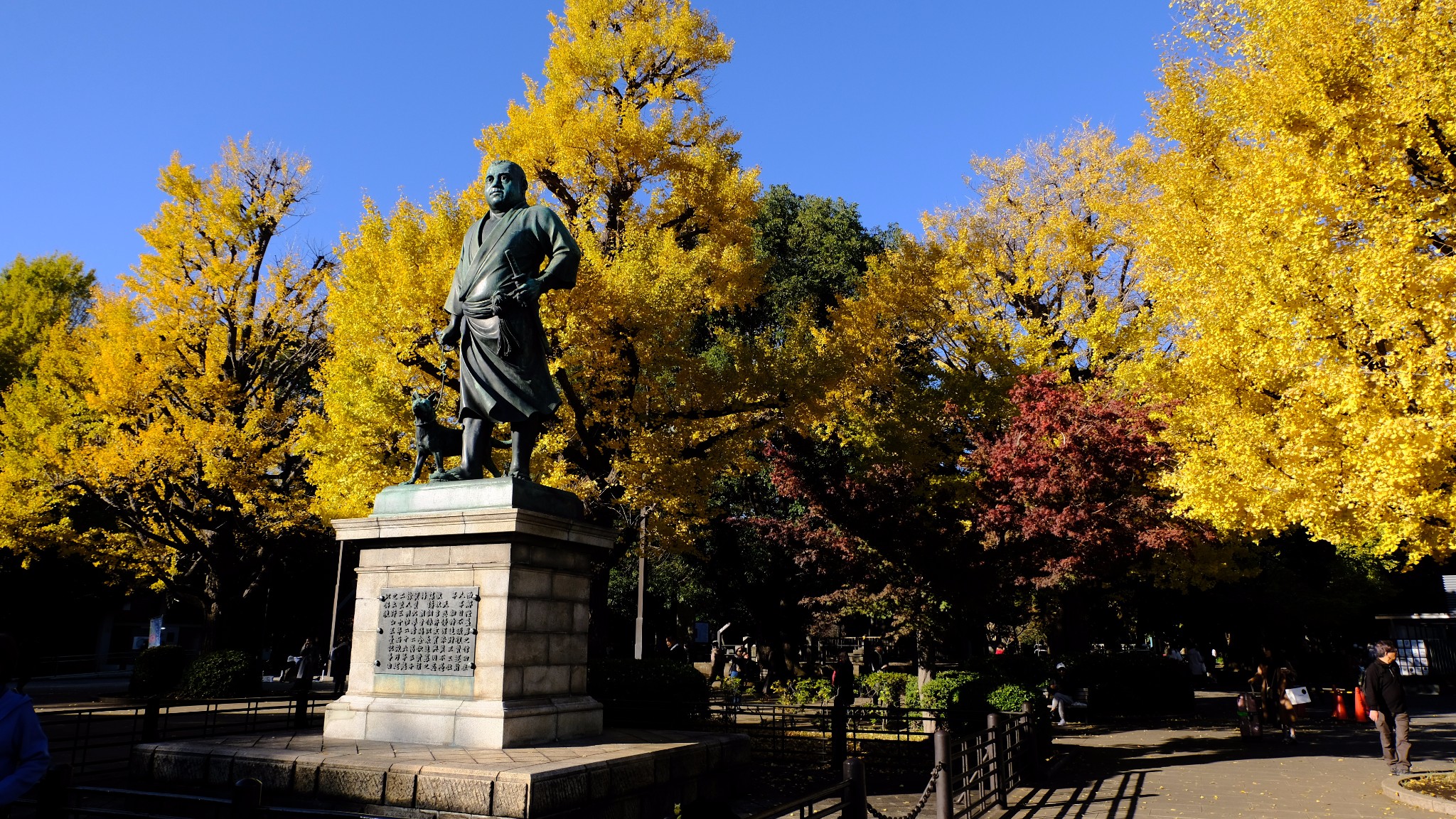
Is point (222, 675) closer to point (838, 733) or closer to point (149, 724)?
point (149, 724)

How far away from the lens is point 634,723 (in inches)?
489

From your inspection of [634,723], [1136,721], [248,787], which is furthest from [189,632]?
[248,787]

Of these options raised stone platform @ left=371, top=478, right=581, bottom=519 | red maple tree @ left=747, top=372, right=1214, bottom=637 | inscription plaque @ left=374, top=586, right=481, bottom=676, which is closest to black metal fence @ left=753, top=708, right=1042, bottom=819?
inscription plaque @ left=374, top=586, right=481, bottom=676

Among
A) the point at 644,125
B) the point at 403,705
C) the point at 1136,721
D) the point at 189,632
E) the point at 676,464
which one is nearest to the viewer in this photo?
the point at 403,705

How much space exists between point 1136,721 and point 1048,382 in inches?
320

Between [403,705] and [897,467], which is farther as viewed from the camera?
[897,467]

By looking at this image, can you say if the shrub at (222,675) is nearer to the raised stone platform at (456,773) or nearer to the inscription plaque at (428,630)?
the raised stone platform at (456,773)

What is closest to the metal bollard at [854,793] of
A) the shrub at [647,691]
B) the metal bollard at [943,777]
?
the metal bollard at [943,777]

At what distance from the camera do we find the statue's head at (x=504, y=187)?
7898 millimetres

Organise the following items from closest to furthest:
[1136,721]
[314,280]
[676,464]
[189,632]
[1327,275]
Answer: [1327,275]
[676,464]
[1136,721]
[314,280]
[189,632]

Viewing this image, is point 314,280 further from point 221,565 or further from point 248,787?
point 248,787

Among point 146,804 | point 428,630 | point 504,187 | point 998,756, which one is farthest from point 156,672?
point 998,756

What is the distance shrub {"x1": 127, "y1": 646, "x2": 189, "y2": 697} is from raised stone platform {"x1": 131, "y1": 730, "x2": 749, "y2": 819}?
13.9 metres

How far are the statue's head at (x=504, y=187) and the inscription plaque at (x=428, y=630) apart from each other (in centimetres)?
343
